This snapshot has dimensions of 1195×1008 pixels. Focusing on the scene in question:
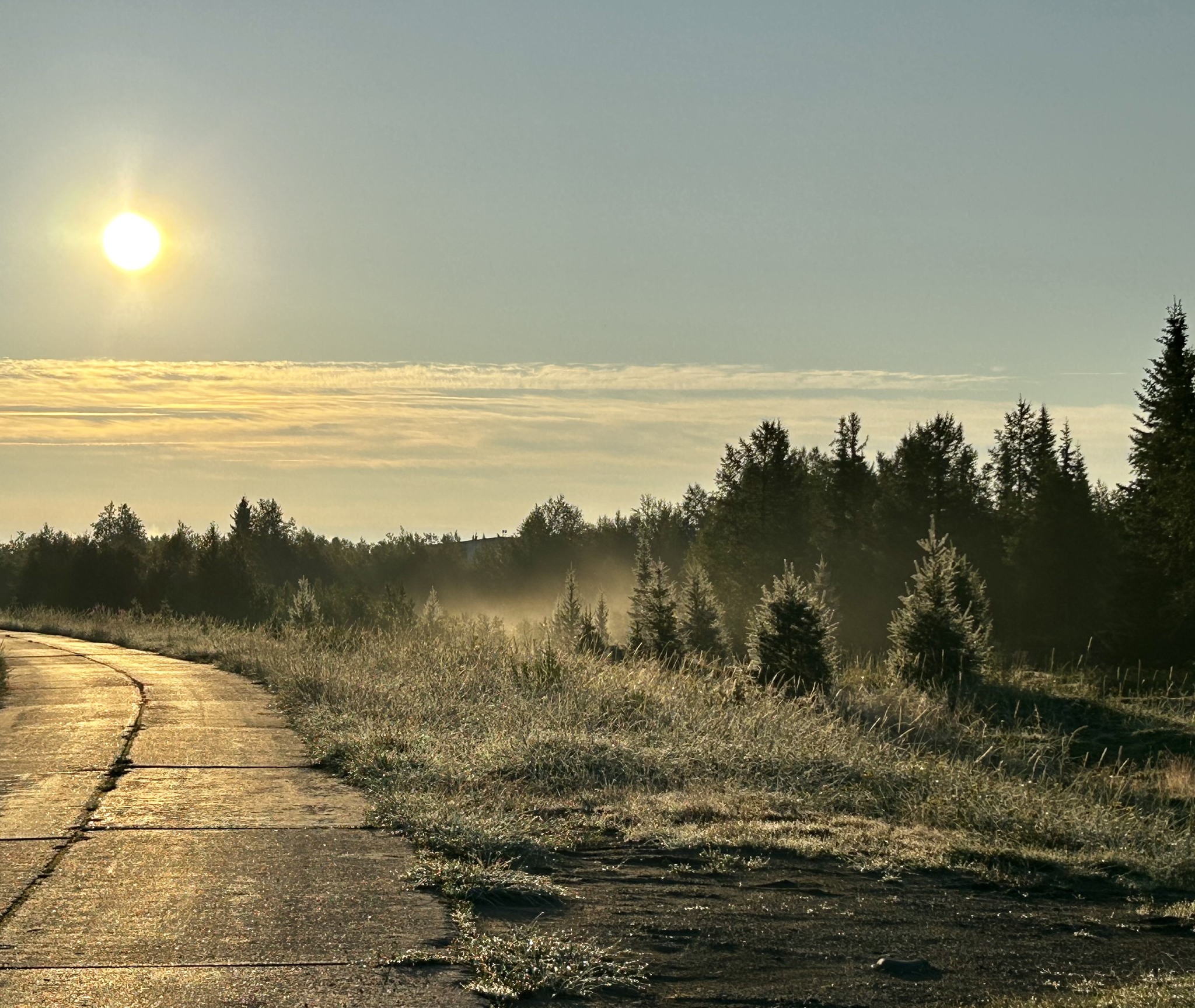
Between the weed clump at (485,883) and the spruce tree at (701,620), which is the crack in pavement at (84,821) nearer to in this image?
the weed clump at (485,883)

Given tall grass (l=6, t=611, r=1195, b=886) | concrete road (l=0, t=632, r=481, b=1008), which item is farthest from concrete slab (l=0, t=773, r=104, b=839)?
tall grass (l=6, t=611, r=1195, b=886)

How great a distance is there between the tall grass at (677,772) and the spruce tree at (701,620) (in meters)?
10.8

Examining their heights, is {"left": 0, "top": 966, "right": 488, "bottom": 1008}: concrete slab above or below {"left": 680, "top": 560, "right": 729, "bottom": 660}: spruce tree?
above

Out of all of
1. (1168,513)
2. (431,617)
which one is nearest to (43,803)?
(431,617)

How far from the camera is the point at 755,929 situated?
5.76 m

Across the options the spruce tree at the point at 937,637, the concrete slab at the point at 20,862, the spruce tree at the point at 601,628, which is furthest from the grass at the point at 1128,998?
the spruce tree at the point at 601,628

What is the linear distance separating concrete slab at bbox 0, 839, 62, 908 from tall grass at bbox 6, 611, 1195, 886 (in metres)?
2.03

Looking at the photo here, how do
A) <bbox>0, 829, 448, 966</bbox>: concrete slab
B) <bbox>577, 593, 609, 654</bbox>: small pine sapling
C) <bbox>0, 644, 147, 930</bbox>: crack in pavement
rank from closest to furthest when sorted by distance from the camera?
<bbox>0, 829, 448, 966</bbox>: concrete slab → <bbox>0, 644, 147, 930</bbox>: crack in pavement → <bbox>577, 593, 609, 654</bbox>: small pine sapling

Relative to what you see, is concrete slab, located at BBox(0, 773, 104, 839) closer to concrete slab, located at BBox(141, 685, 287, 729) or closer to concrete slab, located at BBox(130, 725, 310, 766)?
concrete slab, located at BBox(130, 725, 310, 766)

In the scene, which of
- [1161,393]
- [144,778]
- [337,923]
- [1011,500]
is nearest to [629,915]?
[337,923]

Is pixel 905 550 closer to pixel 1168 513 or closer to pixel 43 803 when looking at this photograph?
pixel 1168 513

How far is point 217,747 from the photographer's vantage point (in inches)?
440

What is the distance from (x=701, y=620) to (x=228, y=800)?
22.4 meters

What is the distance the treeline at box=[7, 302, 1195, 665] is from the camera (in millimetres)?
44844
